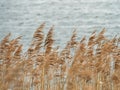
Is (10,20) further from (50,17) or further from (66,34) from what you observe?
(66,34)

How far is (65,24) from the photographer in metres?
12.2

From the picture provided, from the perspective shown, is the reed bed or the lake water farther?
the lake water

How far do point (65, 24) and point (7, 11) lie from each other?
5.96ft

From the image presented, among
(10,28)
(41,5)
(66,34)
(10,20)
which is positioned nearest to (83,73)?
(66,34)

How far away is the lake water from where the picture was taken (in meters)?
11.4

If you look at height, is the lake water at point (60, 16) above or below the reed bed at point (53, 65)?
below

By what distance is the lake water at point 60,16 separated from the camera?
11406 millimetres

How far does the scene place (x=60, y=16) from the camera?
42.4 ft

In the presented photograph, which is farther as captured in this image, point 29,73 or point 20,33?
point 20,33

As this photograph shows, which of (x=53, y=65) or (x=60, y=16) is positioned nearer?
(x=53, y=65)

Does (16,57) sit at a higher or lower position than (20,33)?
higher

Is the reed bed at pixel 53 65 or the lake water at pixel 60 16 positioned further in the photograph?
the lake water at pixel 60 16

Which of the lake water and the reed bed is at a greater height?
the reed bed

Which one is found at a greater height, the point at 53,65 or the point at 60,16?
the point at 53,65
